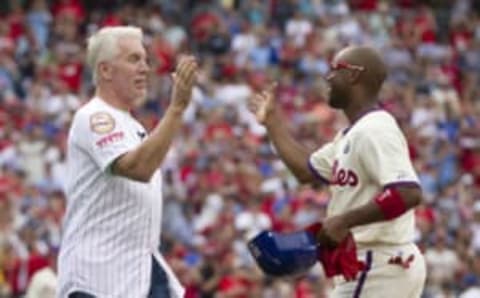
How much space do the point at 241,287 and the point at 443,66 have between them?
892 cm

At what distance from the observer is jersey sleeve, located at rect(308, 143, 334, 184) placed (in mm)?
9078

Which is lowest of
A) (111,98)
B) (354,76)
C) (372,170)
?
(372,170)

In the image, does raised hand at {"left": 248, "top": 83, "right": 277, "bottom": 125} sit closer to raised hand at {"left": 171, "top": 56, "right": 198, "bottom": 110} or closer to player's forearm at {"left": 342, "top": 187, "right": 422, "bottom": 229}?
player's forearm at {"left": 342, "top": 187, "right": 422, "bottom": 229}

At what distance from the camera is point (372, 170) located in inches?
338

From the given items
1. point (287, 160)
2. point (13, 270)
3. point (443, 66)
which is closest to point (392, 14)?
point (443, 66)

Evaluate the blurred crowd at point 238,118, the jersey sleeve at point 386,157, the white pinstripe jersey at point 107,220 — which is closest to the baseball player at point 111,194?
the white pinstripe jersey at point 107,220

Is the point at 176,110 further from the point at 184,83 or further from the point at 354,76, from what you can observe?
the point at 354,76

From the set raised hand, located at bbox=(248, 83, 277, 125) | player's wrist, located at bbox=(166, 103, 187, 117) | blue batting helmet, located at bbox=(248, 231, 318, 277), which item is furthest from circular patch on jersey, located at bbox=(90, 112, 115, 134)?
raised hand, located at bbox=(248, 83, 277, 125)

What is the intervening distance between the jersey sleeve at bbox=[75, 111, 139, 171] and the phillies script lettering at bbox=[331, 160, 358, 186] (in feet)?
3.52

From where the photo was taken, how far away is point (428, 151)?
2017 cm

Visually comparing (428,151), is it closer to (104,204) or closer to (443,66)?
(443,66)

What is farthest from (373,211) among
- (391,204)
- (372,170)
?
(372,170)

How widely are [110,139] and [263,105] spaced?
1.41m

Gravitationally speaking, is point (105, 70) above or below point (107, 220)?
above
